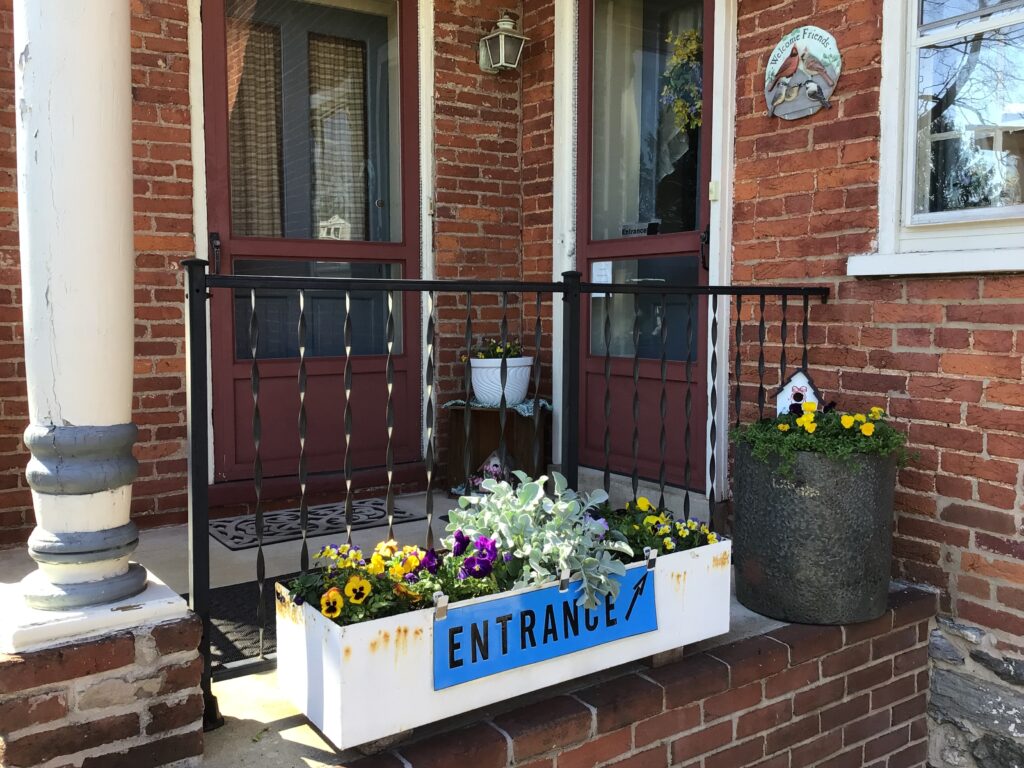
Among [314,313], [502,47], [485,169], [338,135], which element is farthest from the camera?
[485,169]

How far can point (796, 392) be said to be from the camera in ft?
9.46

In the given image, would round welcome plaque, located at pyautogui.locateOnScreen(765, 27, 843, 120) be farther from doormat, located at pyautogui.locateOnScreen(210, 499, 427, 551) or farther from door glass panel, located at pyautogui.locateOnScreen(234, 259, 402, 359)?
doormat, located at pyautogui.locateOnScreen(210, 499, 427, 551)

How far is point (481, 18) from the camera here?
4312mm

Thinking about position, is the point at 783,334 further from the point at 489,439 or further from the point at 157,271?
the point at 157,271

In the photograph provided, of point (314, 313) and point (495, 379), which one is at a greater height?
point (314, 313)

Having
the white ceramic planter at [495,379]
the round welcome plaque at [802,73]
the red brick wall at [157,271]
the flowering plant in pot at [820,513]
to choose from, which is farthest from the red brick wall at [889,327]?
the red brick wall at [157,271]

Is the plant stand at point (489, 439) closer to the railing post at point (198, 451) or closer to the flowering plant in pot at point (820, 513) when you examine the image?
the flowering plant in pot at point (820, 513)

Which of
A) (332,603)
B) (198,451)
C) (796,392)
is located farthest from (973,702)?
(198,451)

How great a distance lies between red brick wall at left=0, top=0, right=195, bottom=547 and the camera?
3.39 m

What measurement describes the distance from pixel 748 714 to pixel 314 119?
3.15 m

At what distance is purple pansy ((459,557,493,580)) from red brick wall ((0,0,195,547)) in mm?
2107

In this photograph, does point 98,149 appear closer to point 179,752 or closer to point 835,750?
point 179,752

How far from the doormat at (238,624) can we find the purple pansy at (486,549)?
57cm

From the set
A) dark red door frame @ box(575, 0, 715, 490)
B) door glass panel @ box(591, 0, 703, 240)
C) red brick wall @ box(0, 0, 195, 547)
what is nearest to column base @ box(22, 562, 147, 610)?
red brick wall @ box(0, 0, 195, 547)
